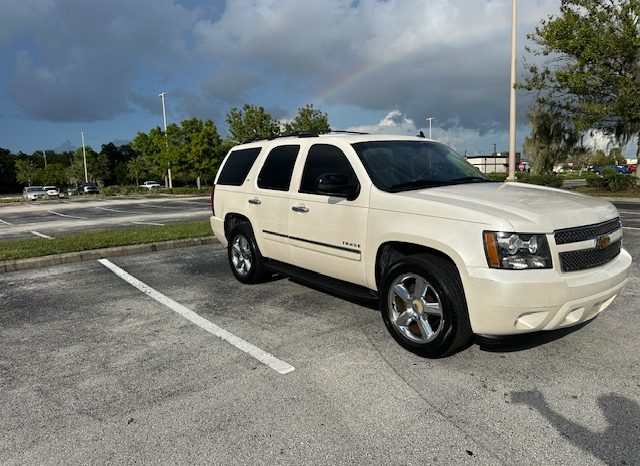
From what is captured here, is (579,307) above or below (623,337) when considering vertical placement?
above

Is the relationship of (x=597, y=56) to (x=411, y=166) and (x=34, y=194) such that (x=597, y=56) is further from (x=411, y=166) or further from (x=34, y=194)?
(x=34, y=194)

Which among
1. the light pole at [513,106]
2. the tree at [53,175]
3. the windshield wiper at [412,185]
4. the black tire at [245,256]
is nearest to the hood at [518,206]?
the windshield wiper at [412,185]

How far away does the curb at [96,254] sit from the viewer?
789cm

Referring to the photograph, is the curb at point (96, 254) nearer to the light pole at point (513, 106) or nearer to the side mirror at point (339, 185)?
the side mirror at point (339, 185)

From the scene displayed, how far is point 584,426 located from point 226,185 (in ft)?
16.7

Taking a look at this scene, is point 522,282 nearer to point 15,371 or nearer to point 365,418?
point 365,418

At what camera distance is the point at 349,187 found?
173 inches

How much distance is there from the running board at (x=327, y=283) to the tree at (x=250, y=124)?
37696 millimetres

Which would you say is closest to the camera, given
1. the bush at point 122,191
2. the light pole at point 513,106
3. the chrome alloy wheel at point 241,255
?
the chrome alloy wheel at point 241,255

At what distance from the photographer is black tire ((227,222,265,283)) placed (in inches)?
238

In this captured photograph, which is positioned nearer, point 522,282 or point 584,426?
point 584,426

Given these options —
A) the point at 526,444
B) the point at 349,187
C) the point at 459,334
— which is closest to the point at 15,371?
the point at 349,187

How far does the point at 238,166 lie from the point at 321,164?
6.13 ft

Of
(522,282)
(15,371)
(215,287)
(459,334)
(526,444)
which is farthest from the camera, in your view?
→ (215,287)
